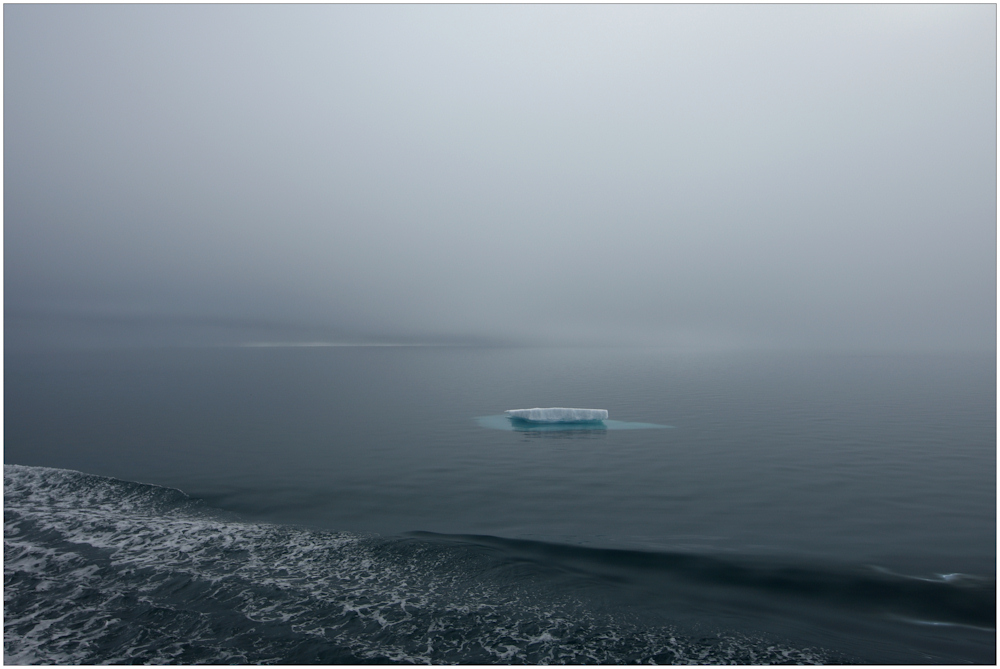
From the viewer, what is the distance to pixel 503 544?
14.7m

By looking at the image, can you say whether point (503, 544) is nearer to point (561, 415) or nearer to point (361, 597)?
point (361, 597)

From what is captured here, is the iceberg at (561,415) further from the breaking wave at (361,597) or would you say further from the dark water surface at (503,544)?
the breaking wave at (361,597)

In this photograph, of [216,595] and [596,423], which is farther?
[596,423]

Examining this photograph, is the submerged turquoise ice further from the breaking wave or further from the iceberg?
the breaking wave

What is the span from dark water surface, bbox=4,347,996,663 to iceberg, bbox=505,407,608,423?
110cm

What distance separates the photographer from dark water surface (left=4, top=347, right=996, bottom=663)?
Result: 10055 mm

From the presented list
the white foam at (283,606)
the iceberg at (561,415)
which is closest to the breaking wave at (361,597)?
the white foam at (283,606)

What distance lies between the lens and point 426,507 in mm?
18141

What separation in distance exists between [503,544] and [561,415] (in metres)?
18.8

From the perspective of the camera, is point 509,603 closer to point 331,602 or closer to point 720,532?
point 331,602

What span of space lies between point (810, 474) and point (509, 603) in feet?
54.9

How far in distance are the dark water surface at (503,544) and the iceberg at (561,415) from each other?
43.3 inches

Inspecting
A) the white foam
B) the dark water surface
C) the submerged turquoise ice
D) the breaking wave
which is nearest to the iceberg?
the submerged turquoise ice

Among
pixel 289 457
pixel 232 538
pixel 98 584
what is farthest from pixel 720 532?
pixel 289 457
